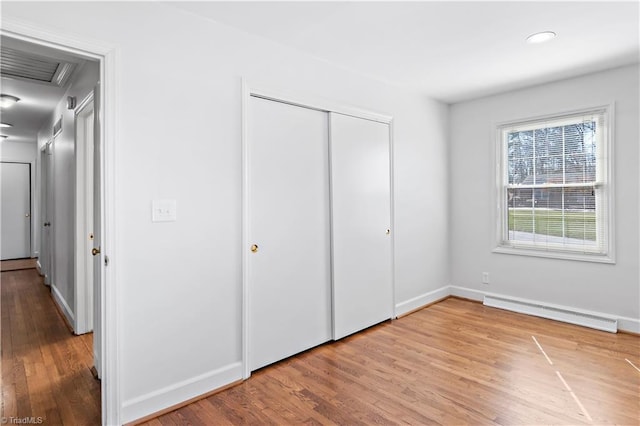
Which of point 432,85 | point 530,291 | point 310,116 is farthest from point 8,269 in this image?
point 530,291

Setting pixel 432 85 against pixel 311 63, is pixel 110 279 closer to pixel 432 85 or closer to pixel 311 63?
pixel 311 63

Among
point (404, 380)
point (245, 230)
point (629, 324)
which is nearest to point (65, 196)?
point (245, 230)

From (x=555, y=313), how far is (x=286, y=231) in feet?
9.73

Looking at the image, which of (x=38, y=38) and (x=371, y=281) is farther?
(x=371, y=281)

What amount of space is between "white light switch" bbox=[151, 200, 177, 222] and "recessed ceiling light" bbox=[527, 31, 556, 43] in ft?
9.23

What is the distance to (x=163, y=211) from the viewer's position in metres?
2.20

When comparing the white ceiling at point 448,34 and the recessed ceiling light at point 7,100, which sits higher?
the recessed ceiling light at point 7,100

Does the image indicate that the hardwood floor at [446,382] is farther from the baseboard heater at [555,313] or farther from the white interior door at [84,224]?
the white interior door at [84,224]

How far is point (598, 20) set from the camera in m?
2.50

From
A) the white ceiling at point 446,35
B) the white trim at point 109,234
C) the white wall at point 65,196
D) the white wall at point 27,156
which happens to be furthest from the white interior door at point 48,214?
the white trim at point 109,234

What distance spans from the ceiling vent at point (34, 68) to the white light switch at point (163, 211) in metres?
1.87

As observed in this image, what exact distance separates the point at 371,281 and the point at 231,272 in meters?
1.58

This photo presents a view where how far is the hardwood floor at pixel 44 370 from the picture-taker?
2.18 metres

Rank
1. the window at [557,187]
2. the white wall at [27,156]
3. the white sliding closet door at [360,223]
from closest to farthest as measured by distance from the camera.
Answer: the white sliding closet door at [360,223]
the window at [557,187]
the white wall at [27,156]
